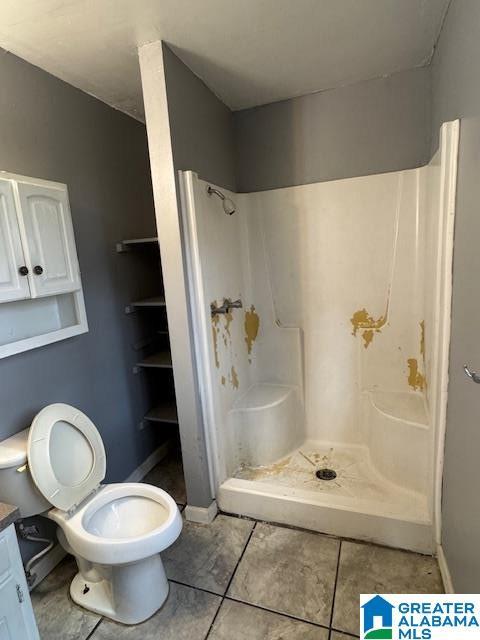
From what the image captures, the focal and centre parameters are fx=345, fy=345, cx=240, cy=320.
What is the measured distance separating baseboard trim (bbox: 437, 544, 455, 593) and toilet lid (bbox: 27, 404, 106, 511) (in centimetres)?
151

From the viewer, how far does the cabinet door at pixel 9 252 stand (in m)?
1.36

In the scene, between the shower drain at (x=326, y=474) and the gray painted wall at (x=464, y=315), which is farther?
the shower drain at (x=326, y=474)

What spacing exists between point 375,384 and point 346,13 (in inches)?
74.4

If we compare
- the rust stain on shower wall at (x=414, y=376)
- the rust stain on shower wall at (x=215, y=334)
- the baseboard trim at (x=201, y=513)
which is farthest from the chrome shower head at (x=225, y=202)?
the baseboard trim at (x=201, y=513)

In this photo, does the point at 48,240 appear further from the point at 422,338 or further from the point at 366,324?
the point at 422,338

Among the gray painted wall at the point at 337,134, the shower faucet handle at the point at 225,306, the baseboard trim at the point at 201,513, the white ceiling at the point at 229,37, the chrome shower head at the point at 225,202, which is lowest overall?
the baseboard trim at the point at 201,513

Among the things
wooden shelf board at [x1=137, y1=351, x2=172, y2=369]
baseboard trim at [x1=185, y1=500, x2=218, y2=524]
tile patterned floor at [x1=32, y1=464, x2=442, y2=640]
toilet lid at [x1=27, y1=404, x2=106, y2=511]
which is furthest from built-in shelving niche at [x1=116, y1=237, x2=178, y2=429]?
tile patterned floor at [x1=32, y1=464, x2=442, y2=640]

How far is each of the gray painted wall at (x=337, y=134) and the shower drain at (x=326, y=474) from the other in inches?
70.4

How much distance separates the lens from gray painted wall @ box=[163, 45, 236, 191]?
5.21ft

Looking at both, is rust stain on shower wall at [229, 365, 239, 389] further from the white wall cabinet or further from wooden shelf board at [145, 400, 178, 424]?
the white wall cabinet

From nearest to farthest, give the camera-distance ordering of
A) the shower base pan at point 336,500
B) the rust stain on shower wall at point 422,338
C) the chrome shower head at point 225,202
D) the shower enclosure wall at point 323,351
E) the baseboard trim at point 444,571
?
the baseboard trim at point 444,571 → the shower base pan at point 336,500 → the shower enclosure wall at point 323,351 → the chrome shower head at point 225,202 → the rust stain on shower wall at point 422,338

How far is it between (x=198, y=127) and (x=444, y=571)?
2349 millimetres

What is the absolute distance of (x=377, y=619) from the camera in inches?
44.9

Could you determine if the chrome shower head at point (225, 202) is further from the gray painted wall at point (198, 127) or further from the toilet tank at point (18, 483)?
the toilet tank at point (18, 483)
